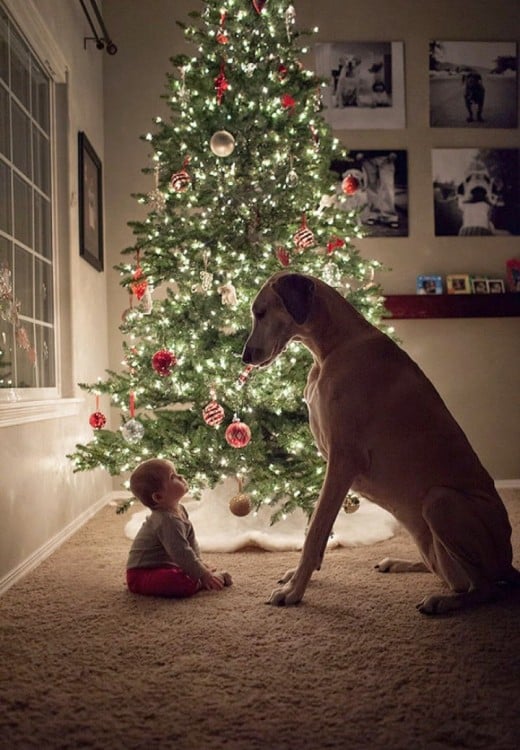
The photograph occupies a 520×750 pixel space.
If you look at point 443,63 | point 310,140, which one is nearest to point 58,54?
point 310,140

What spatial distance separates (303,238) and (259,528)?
4.43 feet

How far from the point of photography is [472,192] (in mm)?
4906

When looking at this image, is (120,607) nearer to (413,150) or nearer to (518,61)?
(413,150)

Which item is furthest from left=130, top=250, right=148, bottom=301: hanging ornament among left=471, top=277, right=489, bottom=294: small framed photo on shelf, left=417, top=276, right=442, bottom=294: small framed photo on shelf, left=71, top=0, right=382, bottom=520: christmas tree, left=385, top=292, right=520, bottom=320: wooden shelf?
left=471, top=277, right=489, bottom=294: small framed photo on shelf

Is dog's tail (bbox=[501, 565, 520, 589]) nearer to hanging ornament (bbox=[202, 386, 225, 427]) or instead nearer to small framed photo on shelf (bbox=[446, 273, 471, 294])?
hanging ornament (bbox=[202, 386, 225, 427])

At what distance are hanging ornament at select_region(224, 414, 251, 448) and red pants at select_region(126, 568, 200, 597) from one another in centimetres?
69

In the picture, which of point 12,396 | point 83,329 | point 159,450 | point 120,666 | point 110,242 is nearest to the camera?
point 120,666

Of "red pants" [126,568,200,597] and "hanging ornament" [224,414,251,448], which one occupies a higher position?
"hanging ornament" [224,414,251,448]

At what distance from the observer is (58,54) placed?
341 centimetres

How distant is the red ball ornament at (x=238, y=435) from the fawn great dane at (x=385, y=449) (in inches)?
19.7

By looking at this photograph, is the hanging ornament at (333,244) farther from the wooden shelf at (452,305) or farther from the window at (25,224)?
the wooden shelf at (452,305)

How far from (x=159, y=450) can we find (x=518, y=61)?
3.93 m

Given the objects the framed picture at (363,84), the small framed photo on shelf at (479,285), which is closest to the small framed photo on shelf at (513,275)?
the small framed photo on shelf at (479,285)

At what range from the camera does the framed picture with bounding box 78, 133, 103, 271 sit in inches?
152
